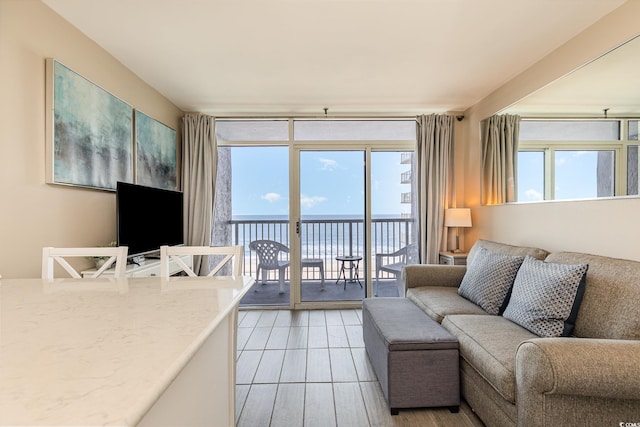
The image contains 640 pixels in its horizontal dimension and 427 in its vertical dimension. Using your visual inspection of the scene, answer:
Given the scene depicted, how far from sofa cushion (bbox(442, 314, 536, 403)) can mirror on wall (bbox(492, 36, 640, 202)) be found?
1151 millimetres

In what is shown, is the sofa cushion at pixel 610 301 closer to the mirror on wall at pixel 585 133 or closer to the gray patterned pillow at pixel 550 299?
the gray patterned pillow at pixel 550 299

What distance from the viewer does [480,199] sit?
3779 millimetres

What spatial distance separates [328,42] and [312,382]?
260 cm

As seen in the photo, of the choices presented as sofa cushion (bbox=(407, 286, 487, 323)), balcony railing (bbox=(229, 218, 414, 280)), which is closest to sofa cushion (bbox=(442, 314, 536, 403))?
sofa cushion (bbox=(407, 286, 487, 323))

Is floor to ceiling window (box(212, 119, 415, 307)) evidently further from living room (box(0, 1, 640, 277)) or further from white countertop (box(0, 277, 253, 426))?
white countertop (box(0, 277, 253, 426))

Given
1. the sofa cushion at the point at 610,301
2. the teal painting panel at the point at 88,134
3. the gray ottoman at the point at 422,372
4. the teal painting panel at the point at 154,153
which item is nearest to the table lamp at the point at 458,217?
the sofa cushion at the point at 610,301

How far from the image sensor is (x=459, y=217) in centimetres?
385

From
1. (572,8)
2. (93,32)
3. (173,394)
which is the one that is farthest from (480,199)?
(93,32)

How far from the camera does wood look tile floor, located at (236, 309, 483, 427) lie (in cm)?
193

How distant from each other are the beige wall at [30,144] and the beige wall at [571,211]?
3.70 metres

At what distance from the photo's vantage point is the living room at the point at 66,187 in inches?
72.0

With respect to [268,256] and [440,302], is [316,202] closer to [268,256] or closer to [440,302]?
[268,256]

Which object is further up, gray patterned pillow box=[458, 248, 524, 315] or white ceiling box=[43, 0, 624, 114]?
white ceiling box=[43, 0, 624, 114]

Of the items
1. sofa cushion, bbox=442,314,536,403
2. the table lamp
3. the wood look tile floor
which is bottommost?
the wood look tile floor
